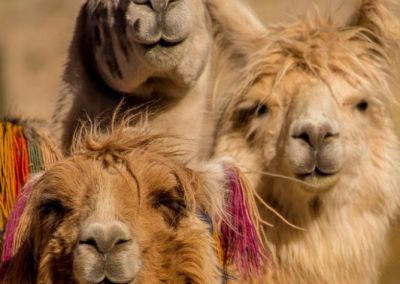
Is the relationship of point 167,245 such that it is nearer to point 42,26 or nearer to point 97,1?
point 97,1

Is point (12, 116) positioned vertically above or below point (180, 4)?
below

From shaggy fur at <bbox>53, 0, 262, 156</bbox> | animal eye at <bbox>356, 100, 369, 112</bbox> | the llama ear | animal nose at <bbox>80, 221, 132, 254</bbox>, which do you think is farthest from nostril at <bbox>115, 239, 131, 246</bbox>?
animal eye at <bbox>356, 100, 369, 112</bbox>

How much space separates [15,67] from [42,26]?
2.01 m

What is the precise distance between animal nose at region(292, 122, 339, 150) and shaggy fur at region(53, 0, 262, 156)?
1.98 ft

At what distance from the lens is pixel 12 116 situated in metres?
6.25

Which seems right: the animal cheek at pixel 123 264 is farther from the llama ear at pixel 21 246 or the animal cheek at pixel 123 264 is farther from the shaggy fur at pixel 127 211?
the llama ear at pixel 21 246

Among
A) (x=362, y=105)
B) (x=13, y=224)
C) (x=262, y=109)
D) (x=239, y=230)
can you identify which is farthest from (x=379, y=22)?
(x=13, y=224)

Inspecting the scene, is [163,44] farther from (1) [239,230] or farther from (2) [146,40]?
(1) [239,230]

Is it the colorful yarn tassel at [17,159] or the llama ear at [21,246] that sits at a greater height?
the colorful yarn tassel at [17,159]

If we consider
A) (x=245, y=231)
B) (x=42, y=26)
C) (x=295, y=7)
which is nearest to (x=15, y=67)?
(x=42, y=26)

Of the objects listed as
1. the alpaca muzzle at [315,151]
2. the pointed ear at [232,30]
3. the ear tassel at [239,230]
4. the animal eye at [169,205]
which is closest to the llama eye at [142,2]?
the pointed ear at [232,30]

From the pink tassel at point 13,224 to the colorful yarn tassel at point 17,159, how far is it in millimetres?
455

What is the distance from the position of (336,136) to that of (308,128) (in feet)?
0.53

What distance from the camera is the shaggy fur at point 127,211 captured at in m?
4.90
